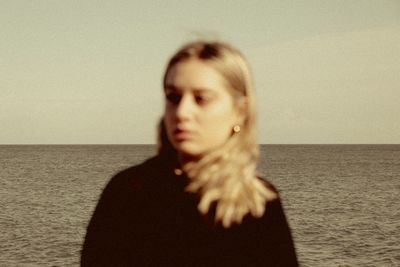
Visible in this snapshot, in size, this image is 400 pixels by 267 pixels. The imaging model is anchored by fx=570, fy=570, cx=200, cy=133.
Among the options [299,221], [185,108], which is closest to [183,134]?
[185,108]

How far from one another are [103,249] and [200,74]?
0.73m

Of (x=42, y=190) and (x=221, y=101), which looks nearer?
(x=221, y=101)

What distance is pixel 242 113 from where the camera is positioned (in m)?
2.26

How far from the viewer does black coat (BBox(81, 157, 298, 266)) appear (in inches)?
83.4

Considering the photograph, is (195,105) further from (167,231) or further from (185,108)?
(167,231)

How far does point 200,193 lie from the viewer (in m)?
2.23

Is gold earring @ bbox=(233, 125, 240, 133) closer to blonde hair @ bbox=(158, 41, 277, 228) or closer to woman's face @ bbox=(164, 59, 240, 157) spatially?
blonde hair @ bbox=(158, 41, 277, 228)

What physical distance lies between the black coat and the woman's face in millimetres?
233

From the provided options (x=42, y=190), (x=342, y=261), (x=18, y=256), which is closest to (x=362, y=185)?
(x=42, y=190)

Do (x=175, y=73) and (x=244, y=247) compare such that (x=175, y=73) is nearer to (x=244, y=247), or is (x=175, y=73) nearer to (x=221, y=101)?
(x=221, y=101)

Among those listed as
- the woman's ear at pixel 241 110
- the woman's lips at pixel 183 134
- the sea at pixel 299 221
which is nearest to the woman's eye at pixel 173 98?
the woman's lips at pixel 183 134

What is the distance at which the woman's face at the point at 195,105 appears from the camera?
6.72ft

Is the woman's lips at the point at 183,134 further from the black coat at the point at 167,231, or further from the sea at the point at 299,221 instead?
the sea at the point at 299,221

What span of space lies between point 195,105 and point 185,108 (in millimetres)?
44
